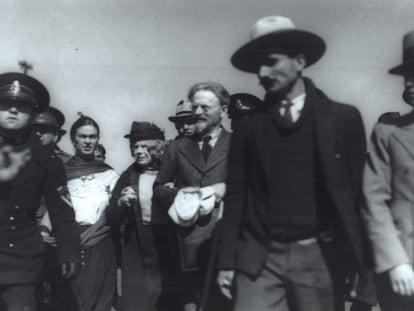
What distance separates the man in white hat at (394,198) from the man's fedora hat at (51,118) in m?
4.05

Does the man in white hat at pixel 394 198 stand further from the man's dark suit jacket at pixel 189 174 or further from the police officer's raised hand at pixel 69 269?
the police officer's raised hand at pixel 69 269

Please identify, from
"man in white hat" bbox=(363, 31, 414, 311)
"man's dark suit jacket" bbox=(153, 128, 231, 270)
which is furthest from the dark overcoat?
"man in white hat" bbox=(363, 31, 414, 311)

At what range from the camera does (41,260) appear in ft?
16.8

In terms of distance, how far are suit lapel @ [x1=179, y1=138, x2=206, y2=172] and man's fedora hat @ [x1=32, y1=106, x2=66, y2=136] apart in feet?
6.76

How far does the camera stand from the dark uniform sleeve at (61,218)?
17.1ft

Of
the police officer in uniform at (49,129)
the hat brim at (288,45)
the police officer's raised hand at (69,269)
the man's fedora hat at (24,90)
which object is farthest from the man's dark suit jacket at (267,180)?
the police officer in uniform at (49,129)

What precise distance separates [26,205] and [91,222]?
5.05 feet

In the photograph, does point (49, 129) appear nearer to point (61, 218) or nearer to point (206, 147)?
point (61, 218)

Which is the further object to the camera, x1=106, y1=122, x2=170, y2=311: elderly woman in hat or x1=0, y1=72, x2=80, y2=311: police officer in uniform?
x1=106, y1=122, x2=170, y2=311: elderly woman in hat

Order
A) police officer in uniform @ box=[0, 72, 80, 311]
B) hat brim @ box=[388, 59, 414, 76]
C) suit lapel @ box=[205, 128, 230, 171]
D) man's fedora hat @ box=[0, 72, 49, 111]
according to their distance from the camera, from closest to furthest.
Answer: hat brim @ box=[388, 59, 414, 76] → police officer in uniform @ box=[0, 72, 80, 311] → man's fedora hat @ box=[0, 72, 49, 111] → suit lapel @ box=[205, 128, 230, 171]

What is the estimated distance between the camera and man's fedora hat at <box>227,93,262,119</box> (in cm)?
632

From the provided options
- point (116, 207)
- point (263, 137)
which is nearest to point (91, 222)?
point (116, 207)

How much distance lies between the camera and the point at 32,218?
16.8 ft

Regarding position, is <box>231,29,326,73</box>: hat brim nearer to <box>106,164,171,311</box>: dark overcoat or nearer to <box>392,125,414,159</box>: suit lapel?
<box>392,125,414,159</box>: suit lapel
